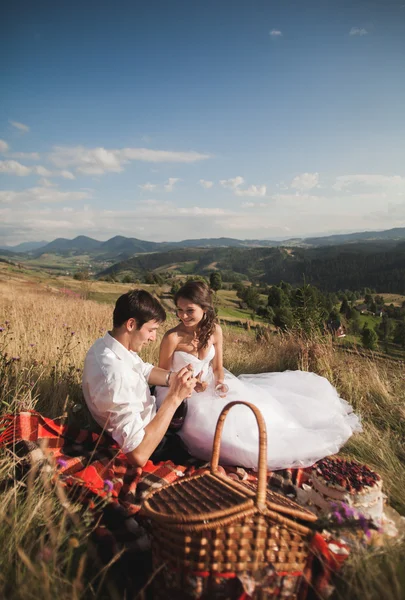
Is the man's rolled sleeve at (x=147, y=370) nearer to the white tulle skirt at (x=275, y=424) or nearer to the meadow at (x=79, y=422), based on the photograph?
the white tulle skirt at (x=275, y=424)

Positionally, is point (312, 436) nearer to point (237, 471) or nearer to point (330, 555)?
point (237, 471)

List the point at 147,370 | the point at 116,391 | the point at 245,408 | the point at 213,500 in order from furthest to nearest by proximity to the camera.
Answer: the point at 147,370, the point at 245,408, the point at 116,391, the point at 213,500

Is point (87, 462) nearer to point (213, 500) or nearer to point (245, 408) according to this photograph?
point (213, 500)

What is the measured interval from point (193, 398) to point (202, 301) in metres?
1.13

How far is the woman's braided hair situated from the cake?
1.84 meters

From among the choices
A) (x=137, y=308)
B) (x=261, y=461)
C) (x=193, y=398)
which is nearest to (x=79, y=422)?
(x=193, y=398)

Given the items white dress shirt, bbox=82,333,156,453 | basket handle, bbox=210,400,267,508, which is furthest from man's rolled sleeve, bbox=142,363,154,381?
basket handle, bbox=210,400,267,508

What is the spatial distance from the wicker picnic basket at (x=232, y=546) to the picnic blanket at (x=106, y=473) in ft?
0.56

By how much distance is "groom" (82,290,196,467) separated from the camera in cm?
252

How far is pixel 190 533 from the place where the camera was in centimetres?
165

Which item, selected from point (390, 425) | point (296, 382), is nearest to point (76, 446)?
point (296, 382)

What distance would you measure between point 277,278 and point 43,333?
17217cm

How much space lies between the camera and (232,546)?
5.37 ft

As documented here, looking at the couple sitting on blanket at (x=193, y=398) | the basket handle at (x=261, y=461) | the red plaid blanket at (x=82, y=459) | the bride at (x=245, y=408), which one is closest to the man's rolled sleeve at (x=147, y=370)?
the couple sitting on blanket at (x=193, y=398)
